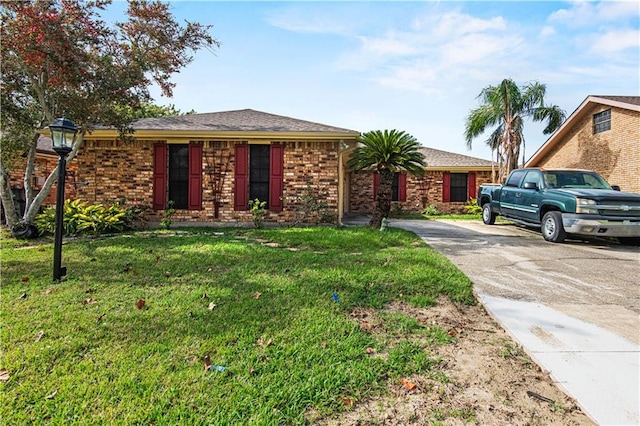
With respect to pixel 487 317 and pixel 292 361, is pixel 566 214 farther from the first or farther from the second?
pixel 292 361

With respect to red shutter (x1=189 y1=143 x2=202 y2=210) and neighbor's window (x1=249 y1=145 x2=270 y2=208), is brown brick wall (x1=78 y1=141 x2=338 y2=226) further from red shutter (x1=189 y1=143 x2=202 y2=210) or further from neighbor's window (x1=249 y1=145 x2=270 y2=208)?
neighbor's window (x1=249 y1=145 x2=270 y2=208)

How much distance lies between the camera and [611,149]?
11414mm

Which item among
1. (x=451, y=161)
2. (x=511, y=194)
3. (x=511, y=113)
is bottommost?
(x=511, y=194)

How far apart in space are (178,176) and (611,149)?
14.7m

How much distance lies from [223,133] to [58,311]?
6857 mm

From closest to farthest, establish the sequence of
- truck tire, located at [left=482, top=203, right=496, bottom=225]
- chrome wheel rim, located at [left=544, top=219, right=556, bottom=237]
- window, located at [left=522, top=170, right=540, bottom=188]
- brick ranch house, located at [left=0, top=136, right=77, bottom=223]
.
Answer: chrome wheel rim, located at [left=544, top=219, right=556, bottom=237], window, located at [left=522, top=170, right=540, bottom=188], truck tire, located at [left=482, top=203, right=496, bottom=225], brick ranch house, located at [left=0, top=136, right=77, bottom=223]

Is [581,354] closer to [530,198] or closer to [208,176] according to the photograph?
[530,198]

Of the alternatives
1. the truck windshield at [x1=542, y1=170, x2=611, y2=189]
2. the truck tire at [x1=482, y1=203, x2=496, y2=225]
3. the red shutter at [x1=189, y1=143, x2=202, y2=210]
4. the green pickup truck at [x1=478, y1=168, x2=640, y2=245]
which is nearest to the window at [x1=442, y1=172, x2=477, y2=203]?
the truck tire at [x1=482, y1=203, x2=496, y2=225]

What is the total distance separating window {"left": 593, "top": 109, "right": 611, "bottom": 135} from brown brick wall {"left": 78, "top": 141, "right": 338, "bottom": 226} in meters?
10.2

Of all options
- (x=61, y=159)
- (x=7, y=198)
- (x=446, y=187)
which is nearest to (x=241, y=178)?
(x=61, y=159)

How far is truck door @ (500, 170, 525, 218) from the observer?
9.26m

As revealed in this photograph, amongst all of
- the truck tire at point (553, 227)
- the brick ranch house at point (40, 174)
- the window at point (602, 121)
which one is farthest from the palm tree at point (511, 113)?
the brick ranch house at point (40, 174)

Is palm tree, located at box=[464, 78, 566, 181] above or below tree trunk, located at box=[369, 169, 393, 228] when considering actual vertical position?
above

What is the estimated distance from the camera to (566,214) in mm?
7230
